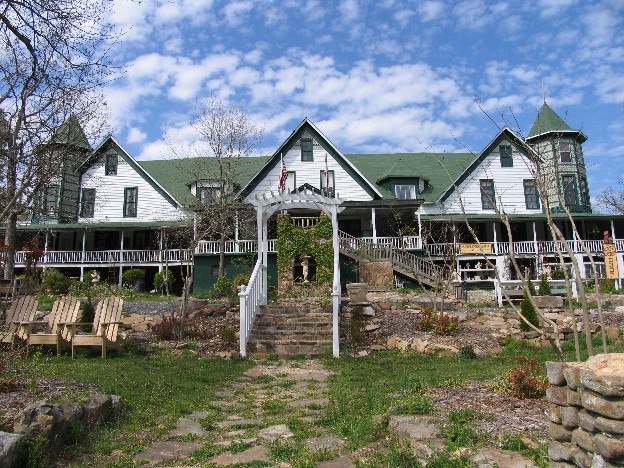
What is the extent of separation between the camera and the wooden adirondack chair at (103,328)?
34.4ft

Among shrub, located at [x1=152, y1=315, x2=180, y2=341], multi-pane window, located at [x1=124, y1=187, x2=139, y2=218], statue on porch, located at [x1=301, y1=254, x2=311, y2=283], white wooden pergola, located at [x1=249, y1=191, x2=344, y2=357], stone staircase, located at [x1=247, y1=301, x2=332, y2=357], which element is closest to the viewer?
stone staircase, located at [x1=247, y1=301, x2=332, y2=357]

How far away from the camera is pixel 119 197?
96.3 ft

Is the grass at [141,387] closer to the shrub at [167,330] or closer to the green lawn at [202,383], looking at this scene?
the green lawn at [202,383]

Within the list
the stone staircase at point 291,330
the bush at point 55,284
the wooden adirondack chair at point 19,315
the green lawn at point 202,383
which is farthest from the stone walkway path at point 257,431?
the bush at point 55,284

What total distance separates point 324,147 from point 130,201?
38.1ft

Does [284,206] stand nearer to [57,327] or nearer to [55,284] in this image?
[57,327]

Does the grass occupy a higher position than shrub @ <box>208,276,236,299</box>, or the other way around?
shrub @ <box>208,276,236,299</box>

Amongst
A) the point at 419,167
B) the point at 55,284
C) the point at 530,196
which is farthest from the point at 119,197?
the point at 530,196

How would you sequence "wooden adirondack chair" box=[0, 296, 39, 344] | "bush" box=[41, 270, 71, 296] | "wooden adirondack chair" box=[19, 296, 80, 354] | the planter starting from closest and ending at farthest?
1. "wooden adirondack chair" box=[19, 296, 80, 354]
2. "wooden adirondack chair" box=[0, 296, 39, 344]
3. the planter
4. "bush" box=[41, 270, 71, 296]

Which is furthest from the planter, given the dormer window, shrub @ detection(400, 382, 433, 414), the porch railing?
the dormer window

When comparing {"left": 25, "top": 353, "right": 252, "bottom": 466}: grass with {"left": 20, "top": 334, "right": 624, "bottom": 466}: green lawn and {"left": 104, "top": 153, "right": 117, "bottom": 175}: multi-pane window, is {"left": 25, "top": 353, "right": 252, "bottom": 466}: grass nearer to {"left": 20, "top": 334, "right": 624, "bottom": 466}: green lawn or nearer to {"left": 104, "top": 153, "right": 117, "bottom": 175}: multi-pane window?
{"left": 20, "top": 334, "right": 624, "bottom": 466}: green lawn

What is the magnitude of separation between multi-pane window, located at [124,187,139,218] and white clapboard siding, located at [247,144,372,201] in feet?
23.9

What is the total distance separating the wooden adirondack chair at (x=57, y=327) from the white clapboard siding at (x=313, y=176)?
1641 centimetres

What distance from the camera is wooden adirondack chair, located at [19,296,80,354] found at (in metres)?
10.4
